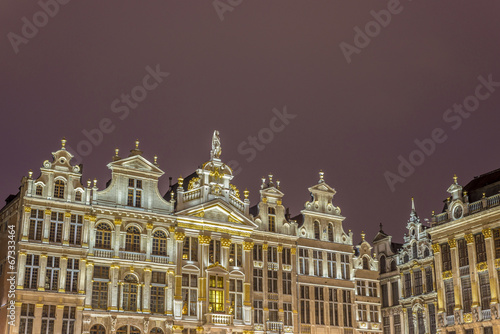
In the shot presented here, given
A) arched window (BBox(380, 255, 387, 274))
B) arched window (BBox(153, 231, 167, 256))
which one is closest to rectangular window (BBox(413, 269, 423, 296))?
arched window (BBox(380, 255, 387, 274))

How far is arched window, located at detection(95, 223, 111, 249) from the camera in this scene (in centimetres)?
4891

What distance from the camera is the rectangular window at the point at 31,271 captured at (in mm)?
45344

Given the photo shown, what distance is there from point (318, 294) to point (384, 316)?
10867mm

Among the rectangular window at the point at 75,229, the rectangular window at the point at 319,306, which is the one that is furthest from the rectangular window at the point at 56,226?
the rectangular window at the point at 319,306

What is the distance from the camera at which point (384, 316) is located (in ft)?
214

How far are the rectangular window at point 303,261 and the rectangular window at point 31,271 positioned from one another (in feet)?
73.9

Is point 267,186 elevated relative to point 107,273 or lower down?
elevated

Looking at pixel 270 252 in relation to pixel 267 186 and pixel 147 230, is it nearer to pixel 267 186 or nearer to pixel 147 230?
pixel 267 186

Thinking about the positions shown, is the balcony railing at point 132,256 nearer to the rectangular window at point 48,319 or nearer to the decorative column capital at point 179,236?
the decorative column capital at point 179,236

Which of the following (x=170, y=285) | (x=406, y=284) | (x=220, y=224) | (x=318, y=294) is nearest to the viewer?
(x=170, y=285)

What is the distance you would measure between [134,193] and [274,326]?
1584 centimetres

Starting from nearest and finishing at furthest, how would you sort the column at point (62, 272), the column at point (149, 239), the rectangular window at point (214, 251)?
1. the column at point (62, 272)
2. the column at point (149, 239)
3. the rectangular window at point (214, 251)

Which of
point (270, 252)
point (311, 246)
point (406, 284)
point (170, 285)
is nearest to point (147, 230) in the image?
point (170, 285)

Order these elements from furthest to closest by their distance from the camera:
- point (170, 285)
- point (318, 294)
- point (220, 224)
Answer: point (318, 294) → point (220, 224) → point (170, 285)
